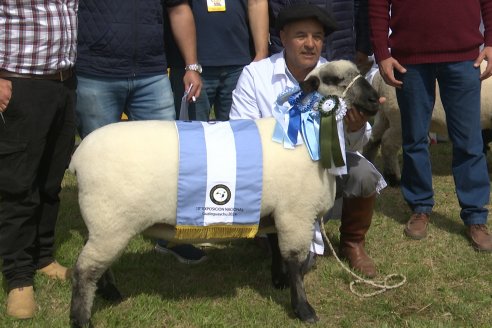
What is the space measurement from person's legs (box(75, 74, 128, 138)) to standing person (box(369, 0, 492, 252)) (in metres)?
1.92

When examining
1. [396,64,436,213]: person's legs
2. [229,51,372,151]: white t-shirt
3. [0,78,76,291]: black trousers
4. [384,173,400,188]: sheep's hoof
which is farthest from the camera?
[384,173,400,188]: sheep's hoof

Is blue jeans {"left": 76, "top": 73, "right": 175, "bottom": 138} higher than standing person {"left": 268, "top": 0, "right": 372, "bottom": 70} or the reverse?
the reverse

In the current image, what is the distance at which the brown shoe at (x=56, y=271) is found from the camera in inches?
161

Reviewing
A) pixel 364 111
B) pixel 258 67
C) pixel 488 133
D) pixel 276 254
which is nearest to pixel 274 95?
pixel 258 67

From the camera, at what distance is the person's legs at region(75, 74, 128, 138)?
398 centimetres

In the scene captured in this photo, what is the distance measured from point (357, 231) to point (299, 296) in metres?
0.96

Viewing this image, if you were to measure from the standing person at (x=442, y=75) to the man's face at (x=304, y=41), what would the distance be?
908 mm

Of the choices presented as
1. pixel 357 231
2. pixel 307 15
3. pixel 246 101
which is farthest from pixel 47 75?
pixel 357 231

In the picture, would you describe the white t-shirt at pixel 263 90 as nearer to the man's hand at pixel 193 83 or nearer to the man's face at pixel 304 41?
the man's face at pixel 304 41

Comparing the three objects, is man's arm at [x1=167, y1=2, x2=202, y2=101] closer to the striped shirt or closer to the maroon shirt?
the striped shirt

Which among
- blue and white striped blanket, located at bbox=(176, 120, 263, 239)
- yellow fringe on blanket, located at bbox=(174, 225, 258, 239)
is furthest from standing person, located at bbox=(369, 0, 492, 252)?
yellow fringe on blanket, located at bbox=(174, 225, 258, 239)

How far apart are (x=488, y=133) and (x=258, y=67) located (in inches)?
146

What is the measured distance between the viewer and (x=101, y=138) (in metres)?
3.18

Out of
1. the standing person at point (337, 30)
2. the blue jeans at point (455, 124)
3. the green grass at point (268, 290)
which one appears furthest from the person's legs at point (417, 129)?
the standing person at point (337, 30)
